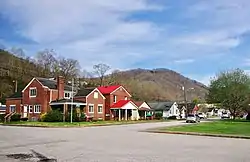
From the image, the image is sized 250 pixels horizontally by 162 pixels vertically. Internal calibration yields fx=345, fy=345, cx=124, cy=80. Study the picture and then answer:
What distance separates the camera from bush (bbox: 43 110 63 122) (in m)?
53.5

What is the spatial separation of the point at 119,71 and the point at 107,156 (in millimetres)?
103320

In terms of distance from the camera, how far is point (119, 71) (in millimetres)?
116875

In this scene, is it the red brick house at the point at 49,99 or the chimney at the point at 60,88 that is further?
the chimney at the point at 60,88

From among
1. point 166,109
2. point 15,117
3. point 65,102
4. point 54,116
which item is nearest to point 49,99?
point 65,102

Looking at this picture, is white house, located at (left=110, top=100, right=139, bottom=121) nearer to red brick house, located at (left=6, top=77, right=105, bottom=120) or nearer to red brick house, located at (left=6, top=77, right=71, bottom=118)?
red brick house, located at (left=6, top=77, right=105, bottom=120)

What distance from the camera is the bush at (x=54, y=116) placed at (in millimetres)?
53531

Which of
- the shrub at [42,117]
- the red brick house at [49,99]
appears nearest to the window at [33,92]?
the red brick house at [49,99]

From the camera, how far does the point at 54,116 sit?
5359cm

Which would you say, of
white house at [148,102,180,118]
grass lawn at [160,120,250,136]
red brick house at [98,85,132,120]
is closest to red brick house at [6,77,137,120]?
red brick house at [98,85,132,120]

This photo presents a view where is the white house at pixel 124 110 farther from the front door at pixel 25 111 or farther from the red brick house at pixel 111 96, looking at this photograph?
the front door at pixel 25 111

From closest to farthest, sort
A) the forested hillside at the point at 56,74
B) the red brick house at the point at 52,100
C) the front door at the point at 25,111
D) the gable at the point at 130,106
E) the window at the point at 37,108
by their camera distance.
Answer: the red brick house at the point at 52,100
the window at the point at 37,108
the front door at the point at 25,111
the gable at the point at 130,106
the forested hillside at the point at 56,74

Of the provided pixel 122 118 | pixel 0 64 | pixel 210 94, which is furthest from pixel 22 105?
pixel 0 64

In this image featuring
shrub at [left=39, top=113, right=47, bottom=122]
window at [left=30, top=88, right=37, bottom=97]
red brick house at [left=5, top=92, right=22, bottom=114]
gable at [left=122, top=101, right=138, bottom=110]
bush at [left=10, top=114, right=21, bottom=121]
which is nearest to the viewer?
shrub at [left=39, top=113, right=47, bottom=122]

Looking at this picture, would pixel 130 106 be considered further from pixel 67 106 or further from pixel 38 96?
pixel 38 96
